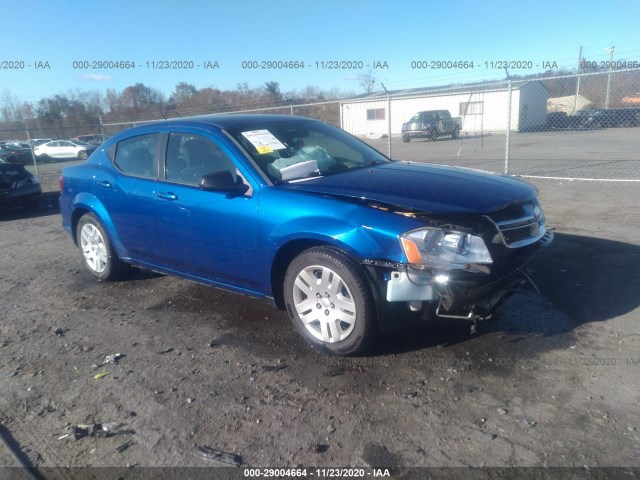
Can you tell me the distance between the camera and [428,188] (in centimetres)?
340

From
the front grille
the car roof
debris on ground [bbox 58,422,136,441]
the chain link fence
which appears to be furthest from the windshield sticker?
the chain link fence

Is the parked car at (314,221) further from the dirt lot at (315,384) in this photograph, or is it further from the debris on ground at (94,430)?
the debris on ground at (94,430)

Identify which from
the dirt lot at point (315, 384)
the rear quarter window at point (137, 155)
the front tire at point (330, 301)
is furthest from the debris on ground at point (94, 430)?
the rear quarter window at point (137, 155)

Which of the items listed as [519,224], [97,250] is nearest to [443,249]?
[519,224]

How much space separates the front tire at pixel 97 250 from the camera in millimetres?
4996

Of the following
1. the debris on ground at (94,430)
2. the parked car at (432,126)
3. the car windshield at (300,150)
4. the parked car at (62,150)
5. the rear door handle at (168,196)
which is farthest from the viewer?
the parked car at (62,150)

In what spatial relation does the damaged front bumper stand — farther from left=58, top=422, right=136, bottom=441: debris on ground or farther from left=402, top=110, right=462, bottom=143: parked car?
left=402, top=110, right=462, bottom=143: parked car

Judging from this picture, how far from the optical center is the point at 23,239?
770cm

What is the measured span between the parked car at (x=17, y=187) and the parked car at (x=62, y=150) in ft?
71.5

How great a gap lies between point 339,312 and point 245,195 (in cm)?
113

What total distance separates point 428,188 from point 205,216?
68.3 inches

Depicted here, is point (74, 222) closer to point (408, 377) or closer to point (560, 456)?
point (408, 377)

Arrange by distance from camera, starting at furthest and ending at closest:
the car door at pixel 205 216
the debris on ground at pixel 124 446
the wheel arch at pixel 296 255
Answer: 1. the car door at pixel 205 216
2. the wheel arch at pixel 296 255
3. the debris on ground at pixel 124 446

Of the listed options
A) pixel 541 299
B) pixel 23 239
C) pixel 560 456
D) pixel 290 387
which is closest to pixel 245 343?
pixel 290 387
